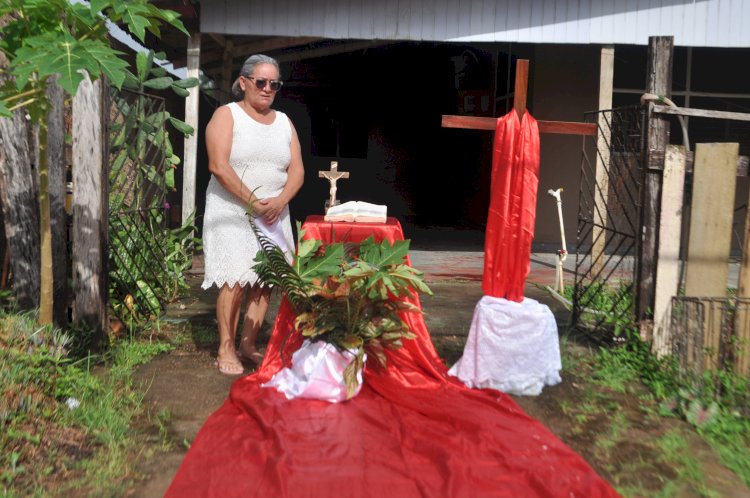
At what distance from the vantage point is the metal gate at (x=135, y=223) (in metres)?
5.54

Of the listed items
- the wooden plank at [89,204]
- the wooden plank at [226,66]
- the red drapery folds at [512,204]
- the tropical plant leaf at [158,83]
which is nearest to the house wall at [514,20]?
the wooden plank at [226,66]

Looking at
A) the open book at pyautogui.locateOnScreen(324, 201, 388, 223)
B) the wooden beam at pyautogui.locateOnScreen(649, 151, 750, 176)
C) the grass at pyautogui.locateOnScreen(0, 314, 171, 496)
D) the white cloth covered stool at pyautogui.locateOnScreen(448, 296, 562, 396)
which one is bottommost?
the grass at pyautogui.locateOnScreen(0, 314, 171, 496)

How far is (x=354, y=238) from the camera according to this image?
451cm

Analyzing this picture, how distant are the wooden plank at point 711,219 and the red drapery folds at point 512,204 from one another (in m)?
1.12

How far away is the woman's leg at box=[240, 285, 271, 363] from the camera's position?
4719 millimetres

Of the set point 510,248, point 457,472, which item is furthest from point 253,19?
point 457,472

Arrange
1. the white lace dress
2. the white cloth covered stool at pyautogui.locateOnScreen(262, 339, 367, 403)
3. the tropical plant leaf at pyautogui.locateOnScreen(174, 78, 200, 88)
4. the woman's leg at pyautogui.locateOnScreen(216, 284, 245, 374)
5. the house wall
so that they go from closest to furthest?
1. the white cloth covered stool at pyautogui.locateOnScreen(262, 339, 367, 403)
2. the white lace dress
3. the woman's leg at pyautogui.locateOnScreen(216, 284, 245, 374)
4. the tropical plant leaf at pyautogui.locateOnScreen(174, 78, 200, 88)
5. the house wall

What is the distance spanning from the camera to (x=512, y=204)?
14.0ft

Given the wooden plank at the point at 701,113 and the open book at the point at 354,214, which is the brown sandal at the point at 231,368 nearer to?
the open book at the point at 354,214

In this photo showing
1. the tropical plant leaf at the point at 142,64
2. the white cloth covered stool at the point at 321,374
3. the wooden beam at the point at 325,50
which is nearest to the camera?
the white cloth covered stool at the point at 321,374

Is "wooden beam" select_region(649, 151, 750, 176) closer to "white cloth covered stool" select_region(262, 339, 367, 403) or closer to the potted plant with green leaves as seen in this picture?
the potted plant with green leaves

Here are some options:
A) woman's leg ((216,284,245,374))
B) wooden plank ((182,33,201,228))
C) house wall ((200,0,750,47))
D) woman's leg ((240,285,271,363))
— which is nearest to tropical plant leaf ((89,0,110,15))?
woman's leg ((216,284,245,374))

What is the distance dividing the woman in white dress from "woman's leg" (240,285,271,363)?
0.10 feet

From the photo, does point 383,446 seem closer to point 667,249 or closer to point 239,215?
point 239,215
